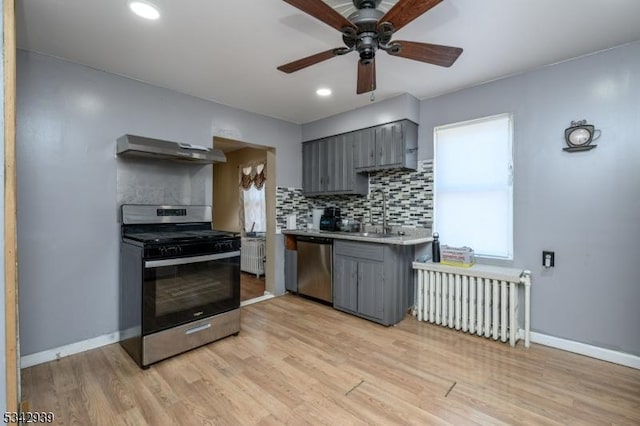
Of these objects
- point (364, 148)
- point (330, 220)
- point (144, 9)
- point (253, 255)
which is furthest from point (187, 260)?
point (253, 255)

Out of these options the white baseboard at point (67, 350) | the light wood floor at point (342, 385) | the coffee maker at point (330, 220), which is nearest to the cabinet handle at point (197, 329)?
the light wood floor at point (342, 385)

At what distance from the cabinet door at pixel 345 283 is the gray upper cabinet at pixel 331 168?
0.95m

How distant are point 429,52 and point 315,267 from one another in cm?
269

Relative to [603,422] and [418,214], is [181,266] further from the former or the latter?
[603,422]

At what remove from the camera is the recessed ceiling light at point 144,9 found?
5.89 ft

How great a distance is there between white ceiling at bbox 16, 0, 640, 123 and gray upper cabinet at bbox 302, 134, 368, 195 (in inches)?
38.5

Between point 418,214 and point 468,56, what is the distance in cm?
167

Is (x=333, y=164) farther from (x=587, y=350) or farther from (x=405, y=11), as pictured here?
(x=587, y=350)

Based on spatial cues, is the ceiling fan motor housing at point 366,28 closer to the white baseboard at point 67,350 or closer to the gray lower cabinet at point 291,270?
the gray lower cabinet at point 291,270

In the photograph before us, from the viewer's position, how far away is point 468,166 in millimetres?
3139

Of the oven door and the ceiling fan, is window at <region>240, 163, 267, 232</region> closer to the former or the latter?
the oven door

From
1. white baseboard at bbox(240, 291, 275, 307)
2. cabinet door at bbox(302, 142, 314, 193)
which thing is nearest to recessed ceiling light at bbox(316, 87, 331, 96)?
cabinet door at bbox(302, 142, 314, 193)

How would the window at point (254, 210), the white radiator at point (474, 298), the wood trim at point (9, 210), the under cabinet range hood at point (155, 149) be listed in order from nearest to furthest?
1. the wood trim at point (9, 210)
2. the under cabinet range hood at point (155, 149)
3. the white radiator at point (474, 298)
4. the window at point (254, 210)

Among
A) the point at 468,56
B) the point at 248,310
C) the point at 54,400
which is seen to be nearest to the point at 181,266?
the point at 54,400
